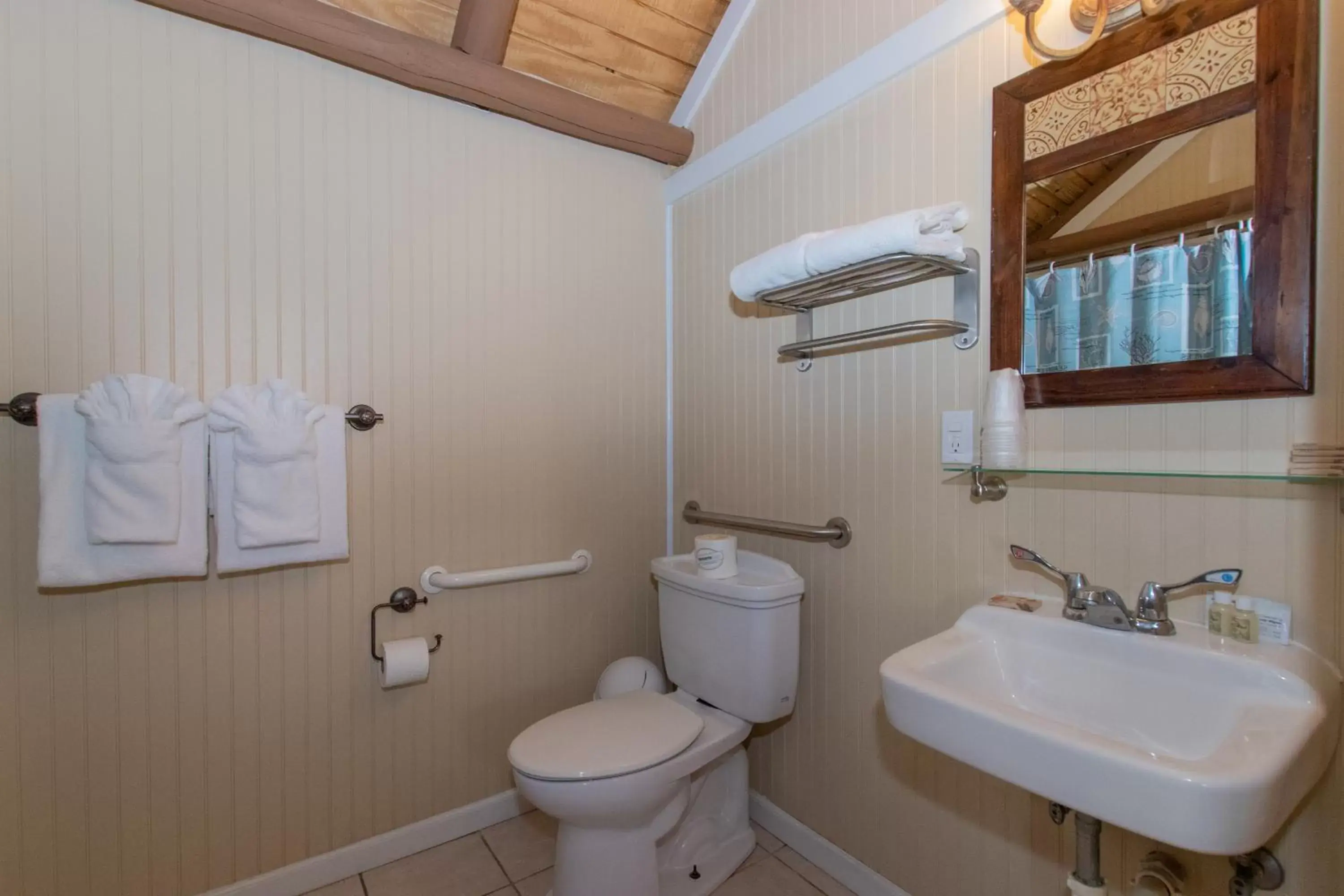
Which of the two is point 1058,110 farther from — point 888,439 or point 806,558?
point 806,558

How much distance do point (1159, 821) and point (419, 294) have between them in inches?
73.7

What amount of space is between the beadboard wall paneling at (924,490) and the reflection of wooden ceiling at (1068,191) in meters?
0.10

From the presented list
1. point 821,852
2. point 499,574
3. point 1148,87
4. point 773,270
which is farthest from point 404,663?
point 1148,87

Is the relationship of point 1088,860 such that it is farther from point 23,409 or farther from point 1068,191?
point 23,409

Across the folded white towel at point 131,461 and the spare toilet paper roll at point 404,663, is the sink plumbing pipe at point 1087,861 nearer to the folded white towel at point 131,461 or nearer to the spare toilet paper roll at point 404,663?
the spare toilet paper roll at point 404,663

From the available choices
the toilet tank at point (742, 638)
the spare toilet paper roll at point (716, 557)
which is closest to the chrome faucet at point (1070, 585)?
the toilet tank at point (742, 638)

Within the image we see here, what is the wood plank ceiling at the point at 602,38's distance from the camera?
1732mm

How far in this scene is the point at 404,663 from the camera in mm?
1634

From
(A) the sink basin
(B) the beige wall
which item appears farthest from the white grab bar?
(A) the sink basin

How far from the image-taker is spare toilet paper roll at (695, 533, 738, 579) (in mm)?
1690

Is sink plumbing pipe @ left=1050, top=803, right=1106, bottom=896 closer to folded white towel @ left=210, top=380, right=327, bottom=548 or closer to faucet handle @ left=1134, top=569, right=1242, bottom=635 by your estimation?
faucet handle @ left=1134, top=569, right=1242, bottom=635

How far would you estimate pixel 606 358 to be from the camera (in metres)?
2.09

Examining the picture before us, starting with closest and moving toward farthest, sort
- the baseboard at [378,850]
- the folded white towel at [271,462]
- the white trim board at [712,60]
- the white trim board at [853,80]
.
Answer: the white trim board at [853,80] < the folded white towel at [271,462] < the baseboard at [378,850] < the white trim board at [712,60]

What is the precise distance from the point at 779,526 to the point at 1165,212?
3.56 ft
